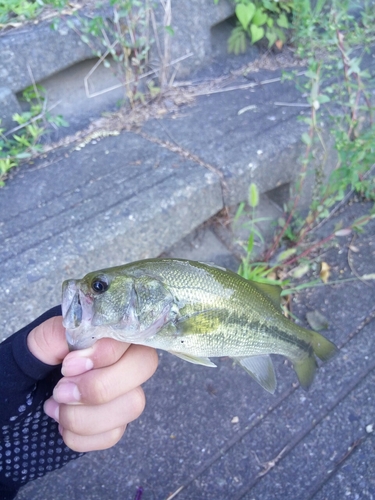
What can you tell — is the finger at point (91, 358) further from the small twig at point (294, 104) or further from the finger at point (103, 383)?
the small twig at point (294, 104)

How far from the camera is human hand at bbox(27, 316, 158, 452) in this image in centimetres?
125

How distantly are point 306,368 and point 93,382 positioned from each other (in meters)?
0.91

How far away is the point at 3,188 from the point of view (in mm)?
2508

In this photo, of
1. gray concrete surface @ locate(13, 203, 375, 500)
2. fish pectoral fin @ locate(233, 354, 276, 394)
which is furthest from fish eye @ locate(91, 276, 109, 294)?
gray concrete surface @ locate(13, 203, 375, 500)

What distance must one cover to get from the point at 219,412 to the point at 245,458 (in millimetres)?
248

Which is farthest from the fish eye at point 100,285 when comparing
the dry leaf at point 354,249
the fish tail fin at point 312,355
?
the dry leaf at point 354,249

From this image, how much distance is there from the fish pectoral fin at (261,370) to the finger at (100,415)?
396 millimetres

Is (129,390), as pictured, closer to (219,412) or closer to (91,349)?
(91,349)

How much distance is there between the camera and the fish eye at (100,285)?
3.93 feet

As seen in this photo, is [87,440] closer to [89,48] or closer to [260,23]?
[89,48]

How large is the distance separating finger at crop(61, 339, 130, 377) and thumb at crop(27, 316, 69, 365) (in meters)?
0.06

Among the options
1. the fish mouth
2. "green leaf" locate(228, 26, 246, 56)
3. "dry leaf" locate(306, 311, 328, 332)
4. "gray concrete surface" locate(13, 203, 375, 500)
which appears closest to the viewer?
the fish mouth

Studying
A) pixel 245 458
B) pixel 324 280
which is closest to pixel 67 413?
pixel 245 458

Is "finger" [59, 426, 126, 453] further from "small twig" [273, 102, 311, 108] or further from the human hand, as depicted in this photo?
"small twig" [273, 102, 311, 108]
